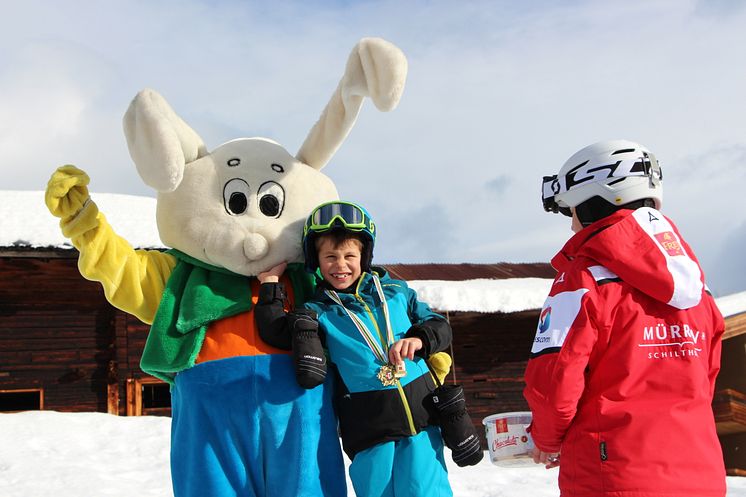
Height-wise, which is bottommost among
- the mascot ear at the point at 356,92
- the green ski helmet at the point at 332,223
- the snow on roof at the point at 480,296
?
the green ski helmet at the point at 332,223

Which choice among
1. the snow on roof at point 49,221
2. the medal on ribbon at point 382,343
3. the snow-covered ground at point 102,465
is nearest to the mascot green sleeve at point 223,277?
the medal on ribbon at point 382,343

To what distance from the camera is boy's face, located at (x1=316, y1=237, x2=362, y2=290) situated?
3.25m

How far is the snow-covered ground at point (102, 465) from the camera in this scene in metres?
6.51

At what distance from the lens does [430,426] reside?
3.08m

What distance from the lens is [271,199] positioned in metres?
3.44

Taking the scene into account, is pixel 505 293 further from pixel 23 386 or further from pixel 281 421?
pixel 281 421

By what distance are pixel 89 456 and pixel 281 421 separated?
18.2 feet

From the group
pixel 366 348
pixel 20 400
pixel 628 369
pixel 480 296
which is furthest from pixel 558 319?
pixel 20 400

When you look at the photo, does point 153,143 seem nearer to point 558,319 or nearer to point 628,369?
point 558,319

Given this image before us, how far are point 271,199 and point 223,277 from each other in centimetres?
41

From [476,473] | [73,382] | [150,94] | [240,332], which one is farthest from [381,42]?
[73,382]

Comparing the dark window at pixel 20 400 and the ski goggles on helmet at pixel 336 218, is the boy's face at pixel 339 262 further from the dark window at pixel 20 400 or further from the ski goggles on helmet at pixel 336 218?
the dark window at pixel 20 400

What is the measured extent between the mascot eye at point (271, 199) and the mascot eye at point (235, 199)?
0.07m

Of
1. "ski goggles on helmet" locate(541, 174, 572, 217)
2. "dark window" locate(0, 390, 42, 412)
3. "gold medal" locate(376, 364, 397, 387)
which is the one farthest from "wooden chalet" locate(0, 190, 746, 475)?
"ski goggles on helmet" locate(541, 174, 572, 217)
